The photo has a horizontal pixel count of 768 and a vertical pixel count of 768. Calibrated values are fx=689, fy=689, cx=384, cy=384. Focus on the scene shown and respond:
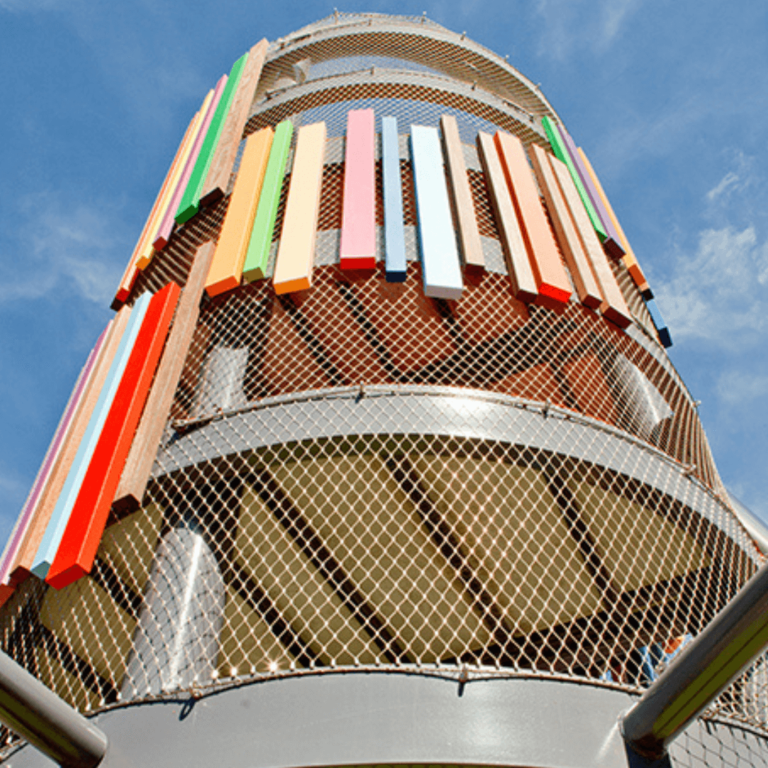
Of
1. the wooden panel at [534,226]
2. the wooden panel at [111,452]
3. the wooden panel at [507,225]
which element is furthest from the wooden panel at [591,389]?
the wooden panel at [111,452]

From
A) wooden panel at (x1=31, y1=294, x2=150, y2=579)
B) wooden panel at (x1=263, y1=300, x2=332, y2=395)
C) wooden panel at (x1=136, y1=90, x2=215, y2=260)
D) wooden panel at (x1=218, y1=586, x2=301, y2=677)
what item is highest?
wooden panel at (x1=136, y1=90, x2=215, y2=260)

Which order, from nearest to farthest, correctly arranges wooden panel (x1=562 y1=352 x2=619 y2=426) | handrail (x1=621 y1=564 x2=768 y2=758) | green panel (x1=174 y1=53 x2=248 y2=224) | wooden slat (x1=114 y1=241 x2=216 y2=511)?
handrail (x1=621 y1=564 x2=768 y2=758) < wooden slat (x1=114 y1=241 x2=216 y2=511) < wooden panel (x1=562 y1=352 x2=619 y2=426) < green panel (x1=174 y1=53 x2=248 y2=224)

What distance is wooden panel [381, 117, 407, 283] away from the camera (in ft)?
22.5

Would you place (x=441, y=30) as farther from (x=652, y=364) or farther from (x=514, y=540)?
(x=514, y=540)

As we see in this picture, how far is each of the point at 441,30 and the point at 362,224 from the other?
25.3 feet

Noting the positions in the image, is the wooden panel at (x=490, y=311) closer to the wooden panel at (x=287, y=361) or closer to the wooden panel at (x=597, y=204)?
the wooden panel at (x=287, y=361)

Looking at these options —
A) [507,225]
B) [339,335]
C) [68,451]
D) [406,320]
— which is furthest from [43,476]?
[507,225]

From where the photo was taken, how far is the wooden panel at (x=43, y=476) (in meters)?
6.39

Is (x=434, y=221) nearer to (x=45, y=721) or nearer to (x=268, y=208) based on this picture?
(x=268, y=208)

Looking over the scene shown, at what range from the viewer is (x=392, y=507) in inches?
257

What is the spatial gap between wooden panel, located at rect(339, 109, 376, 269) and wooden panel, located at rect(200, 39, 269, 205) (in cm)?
159

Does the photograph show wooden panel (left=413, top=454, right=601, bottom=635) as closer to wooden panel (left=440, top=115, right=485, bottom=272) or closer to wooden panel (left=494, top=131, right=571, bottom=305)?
wooden panel (left=494, top=131, right=571, bottom=305)

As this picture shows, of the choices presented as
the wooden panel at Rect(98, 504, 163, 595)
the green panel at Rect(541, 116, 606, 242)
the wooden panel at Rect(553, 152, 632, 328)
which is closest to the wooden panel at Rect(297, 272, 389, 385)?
the wooden panel at Rect(98, 504, 163, 595)

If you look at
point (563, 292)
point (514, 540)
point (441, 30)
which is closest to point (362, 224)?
point (563, 292)
